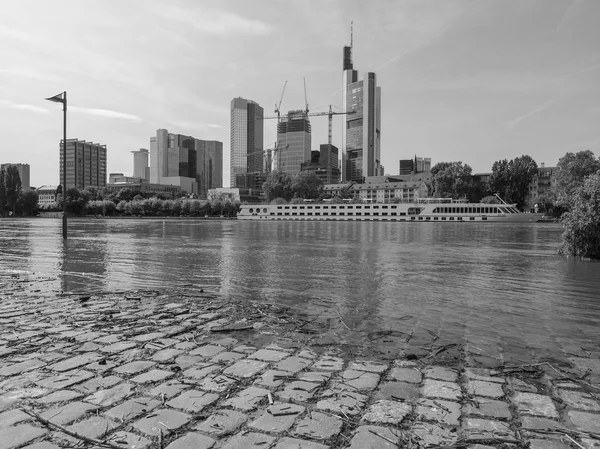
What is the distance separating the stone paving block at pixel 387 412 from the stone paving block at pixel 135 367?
2287mm

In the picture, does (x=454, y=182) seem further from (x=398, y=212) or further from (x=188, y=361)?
(x=188, y=361)

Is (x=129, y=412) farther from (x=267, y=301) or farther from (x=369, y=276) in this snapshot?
(x=369, y=276)

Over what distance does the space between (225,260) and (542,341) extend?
43.5 feet

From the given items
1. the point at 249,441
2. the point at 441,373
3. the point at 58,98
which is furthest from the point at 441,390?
the point at 58,98

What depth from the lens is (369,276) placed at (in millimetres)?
13281

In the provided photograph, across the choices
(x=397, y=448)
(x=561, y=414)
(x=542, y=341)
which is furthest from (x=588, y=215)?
(x=397, y=448)

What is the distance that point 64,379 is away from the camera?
4.07 metres

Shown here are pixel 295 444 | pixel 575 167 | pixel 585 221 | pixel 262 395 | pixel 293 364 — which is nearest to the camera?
pixel 295 444

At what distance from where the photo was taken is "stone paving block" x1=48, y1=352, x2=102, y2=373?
172 inches

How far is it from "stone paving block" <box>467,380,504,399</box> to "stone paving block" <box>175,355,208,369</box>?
→ 102 inches

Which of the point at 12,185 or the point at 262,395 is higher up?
the point at 12,185

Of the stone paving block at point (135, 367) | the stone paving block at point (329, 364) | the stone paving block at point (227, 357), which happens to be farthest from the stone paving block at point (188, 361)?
the stone paving block at point (329, 364)

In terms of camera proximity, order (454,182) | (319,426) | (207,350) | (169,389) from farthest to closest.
Answer: (454,182), (207,350), (169,389), (319,426)

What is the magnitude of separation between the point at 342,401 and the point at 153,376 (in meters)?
1.83
